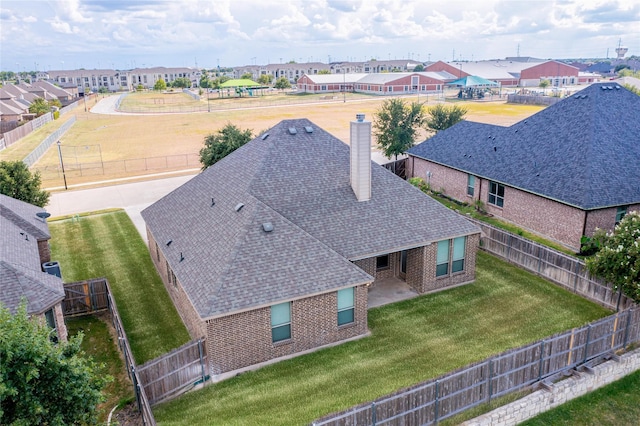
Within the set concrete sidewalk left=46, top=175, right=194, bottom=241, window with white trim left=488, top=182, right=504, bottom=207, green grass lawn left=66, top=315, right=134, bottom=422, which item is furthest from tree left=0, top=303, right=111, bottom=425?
window with white trim left=488, top=182, right=504, bottom=207

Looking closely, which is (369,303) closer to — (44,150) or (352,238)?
(352,238)

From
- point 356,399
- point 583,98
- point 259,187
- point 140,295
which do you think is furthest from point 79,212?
point 583,98

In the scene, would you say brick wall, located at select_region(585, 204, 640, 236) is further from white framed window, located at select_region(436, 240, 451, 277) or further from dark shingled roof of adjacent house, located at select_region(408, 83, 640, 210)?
white framed window, located at select_region(436, 240, 451, 277)

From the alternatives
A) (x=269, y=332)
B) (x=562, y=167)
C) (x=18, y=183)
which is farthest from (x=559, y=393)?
(x=18, y=183)

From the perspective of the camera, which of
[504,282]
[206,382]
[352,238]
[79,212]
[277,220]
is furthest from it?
[79,212]

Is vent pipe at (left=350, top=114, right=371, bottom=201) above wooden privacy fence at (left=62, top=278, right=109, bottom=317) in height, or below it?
above

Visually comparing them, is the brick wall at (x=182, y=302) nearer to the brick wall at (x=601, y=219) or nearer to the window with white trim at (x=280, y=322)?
the window with white trim at (x=280, y=322)
